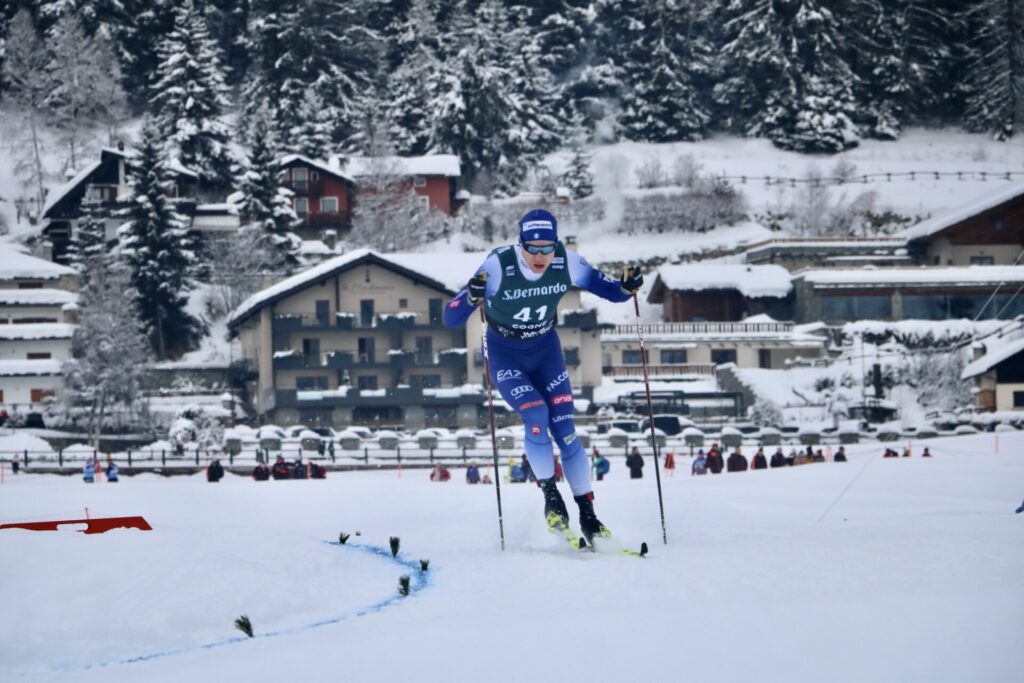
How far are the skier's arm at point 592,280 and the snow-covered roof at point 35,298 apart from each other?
5278cm

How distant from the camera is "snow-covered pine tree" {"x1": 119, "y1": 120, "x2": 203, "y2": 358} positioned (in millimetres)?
58219

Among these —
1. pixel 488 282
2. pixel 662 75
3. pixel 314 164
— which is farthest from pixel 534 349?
pixel 662 75

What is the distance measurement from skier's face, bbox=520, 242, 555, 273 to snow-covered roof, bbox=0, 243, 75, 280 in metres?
55.9

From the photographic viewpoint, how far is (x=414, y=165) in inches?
2997

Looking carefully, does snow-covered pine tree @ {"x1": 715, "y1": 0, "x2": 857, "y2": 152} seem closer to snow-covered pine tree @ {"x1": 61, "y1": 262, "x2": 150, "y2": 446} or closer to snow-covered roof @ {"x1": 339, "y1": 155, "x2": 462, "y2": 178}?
snow-covered roof @ {"x1": 339, "y1": 155, "x2": 462, "y2": 178}

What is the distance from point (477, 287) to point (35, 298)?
5439 cm

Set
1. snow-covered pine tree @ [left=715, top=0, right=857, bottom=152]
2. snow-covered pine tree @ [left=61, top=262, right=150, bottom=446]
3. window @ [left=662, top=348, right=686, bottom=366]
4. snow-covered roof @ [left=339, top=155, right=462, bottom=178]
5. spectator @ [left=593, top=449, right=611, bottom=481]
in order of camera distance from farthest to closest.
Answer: snow-covered pine tree @ [left=715, top=0, right=857, bottom=152] → snow-covered roof @ [left=339, top=155, right=462, bottom=178] → window @ [left=662, top=348, right=686, bottom=366] → snow-covered pine tree @ [left=61, top=262, right=150, bottom=446] → spectator @ [left=593, top=449, right=611, bottom=481]

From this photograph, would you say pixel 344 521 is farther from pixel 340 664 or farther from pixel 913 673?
pixel 913 673

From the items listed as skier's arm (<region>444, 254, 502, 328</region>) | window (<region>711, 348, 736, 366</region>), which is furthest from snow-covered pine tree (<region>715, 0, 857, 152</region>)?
skier's arm (<region>444, 254, 502, 328</region>)

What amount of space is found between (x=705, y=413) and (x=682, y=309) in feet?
45.5

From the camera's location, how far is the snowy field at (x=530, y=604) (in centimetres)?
466

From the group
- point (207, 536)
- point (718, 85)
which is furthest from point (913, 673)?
point (718, 85)

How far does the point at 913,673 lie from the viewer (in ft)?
14.3

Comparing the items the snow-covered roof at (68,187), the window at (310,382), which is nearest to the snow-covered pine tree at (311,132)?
the snow-covered roof at (68,187)
